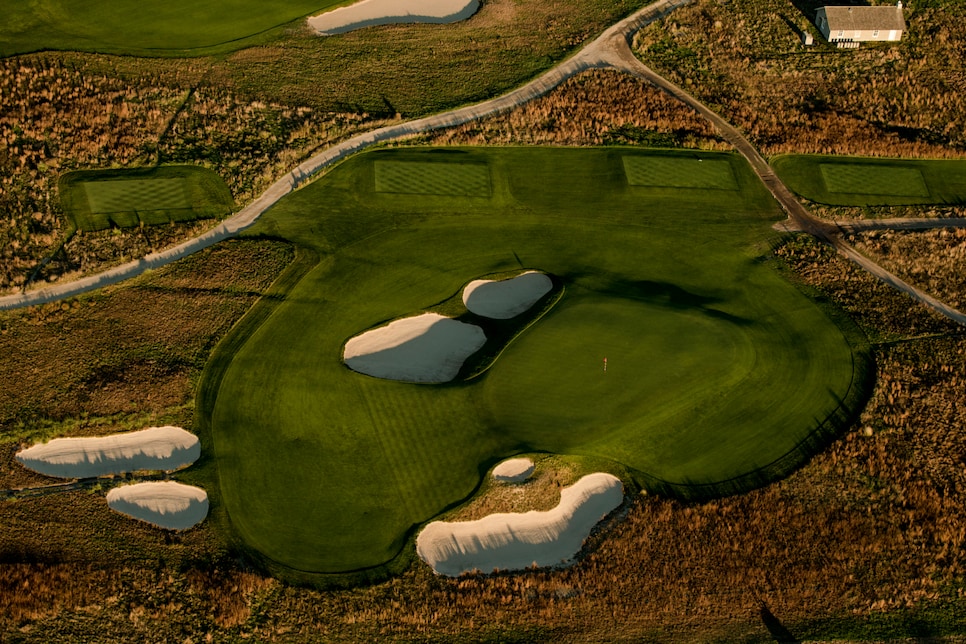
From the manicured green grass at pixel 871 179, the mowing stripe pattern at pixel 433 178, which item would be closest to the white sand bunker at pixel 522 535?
the mowing stripe pattern at pixel 433 178

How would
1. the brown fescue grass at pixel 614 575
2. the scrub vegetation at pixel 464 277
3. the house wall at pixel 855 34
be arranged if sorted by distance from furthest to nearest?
the house wall at pixel 855 34, the scrub vegetation at pixel 464 277, the brown fescue grass at pixel 614 575

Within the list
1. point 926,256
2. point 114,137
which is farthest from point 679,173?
point 114,137

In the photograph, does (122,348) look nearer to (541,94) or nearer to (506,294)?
(506,294)

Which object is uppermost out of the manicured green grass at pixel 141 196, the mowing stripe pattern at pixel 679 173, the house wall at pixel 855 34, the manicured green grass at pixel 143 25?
the manicured green grass at pixel 143 25

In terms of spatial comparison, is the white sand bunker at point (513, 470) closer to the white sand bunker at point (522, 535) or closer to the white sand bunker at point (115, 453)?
the white sand bunker at point (522, 535)

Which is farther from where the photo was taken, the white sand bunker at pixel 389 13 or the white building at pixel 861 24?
the white building at pixel 861 24

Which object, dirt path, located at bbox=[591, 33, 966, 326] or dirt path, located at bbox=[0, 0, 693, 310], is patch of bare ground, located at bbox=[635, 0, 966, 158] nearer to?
dirt path, located at bbox=[591, 33, 966, 326]

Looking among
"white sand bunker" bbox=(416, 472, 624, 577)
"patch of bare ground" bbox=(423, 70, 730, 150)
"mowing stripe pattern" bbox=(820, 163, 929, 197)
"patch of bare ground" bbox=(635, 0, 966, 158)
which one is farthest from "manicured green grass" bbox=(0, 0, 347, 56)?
"white sand bunker" bbox=(416, 472, 624, 577)
